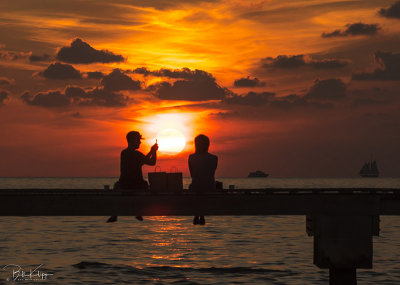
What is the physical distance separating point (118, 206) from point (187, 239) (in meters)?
34.2

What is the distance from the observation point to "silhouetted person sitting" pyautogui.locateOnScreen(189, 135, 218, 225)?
15.8 m

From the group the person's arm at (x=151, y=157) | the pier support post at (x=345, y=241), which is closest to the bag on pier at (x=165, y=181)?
the person's arm at (x=151, y=157)

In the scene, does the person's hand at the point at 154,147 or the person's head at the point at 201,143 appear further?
the person's hand at the point at 154,147

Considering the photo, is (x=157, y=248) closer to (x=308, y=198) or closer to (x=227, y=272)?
(x=227, y=272)
